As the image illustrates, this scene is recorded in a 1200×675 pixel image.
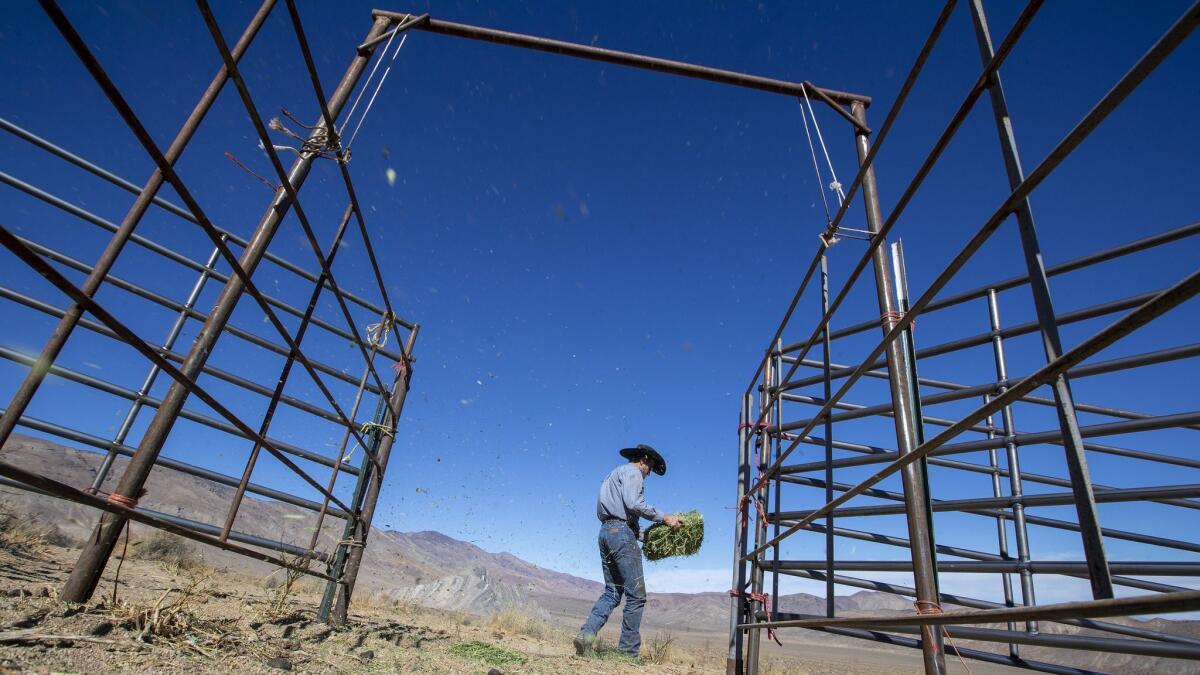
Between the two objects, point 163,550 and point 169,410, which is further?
point 163,550

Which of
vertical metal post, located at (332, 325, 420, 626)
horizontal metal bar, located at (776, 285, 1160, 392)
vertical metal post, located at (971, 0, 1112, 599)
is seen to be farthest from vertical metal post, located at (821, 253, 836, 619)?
vertical metal post, located at (332, 325, 420, 626)

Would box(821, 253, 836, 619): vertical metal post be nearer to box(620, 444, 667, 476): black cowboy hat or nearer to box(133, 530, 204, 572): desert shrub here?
box(620, 444, 667, 476): black cowboy hat

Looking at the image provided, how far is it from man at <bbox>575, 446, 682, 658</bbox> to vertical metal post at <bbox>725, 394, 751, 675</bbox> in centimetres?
115

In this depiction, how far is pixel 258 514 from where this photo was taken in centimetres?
6094

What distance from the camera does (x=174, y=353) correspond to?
158 inches

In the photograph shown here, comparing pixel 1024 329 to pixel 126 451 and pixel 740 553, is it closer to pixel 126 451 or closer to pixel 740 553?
pixel 740 553

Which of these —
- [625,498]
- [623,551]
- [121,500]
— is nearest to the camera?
[121,500]

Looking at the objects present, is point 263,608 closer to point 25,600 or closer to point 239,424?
point 25,600

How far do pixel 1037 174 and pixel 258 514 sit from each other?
72.8 m

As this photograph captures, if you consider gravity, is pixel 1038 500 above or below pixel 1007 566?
above

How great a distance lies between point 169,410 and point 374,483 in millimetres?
2393

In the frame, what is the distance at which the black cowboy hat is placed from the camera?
638 centimetres

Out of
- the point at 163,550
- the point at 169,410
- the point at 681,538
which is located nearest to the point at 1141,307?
the point at 169,410

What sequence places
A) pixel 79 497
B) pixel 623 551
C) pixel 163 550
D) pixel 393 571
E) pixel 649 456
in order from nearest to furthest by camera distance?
pixel 79 497 < pixel 623 551 < pixel 649 456 < pixel 163 550 < pixel 393 571
